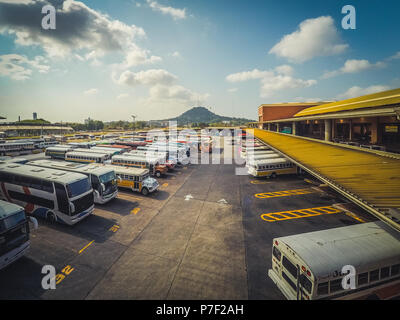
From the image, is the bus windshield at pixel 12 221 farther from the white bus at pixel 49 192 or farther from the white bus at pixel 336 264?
the white bus at pixel 336 264

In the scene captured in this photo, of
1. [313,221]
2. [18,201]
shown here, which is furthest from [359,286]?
[18,201]

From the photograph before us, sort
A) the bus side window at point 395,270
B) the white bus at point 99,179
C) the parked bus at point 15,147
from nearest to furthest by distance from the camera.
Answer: the bus side window at point 395,270, the white bus at point 99,179, the parked bus at point 15,147

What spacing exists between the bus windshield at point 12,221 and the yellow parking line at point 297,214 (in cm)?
1714

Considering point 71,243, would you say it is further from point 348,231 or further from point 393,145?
point 393,145

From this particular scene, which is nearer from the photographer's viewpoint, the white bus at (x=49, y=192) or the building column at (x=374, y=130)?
the white bus at (x=49, y=192)

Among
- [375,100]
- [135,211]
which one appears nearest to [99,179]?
[135,211]

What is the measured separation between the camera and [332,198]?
63.5ft

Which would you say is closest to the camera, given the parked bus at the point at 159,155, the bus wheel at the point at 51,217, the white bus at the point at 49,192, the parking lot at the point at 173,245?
the parking lot at the point at 173,245

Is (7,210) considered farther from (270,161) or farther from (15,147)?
(15,147)

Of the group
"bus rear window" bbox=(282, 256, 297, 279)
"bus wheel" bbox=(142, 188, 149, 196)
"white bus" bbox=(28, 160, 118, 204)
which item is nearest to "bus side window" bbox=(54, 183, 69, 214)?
"white bus" bbox=(28, 160, 118, 204)

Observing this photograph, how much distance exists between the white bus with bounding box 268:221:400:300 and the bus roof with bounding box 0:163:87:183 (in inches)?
599

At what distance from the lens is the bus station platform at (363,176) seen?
8.38 metres

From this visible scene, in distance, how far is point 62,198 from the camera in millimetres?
13344

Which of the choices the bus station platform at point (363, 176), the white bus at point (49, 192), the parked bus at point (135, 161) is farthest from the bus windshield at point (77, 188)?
the bus station platform at point (363, 176)
